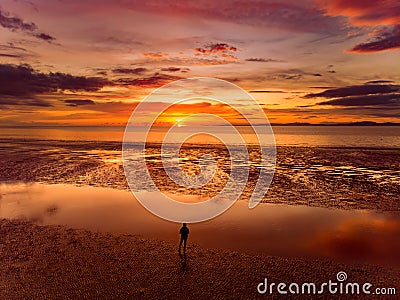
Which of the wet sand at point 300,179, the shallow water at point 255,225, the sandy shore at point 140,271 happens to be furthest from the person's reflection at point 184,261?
the wet sand at point 300,179

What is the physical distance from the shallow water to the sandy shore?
52.8 inches

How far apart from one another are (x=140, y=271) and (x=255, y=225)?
31.6 feet

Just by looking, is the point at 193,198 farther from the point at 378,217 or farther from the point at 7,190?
the point at 7,190

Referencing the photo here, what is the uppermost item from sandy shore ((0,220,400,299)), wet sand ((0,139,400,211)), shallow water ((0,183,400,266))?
wet sand ((0,139,400,211))

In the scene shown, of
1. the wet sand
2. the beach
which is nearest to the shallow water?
the beach

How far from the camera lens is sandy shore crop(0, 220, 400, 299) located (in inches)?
539

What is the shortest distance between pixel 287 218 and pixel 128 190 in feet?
56.8

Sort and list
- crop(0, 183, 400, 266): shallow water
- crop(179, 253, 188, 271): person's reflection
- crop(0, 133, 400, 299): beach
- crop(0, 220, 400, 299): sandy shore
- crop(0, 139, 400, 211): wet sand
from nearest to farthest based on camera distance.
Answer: crop(0, 220, 400, 299): sandy shore, crop(0, 133, 400, 299): beach, crop(179, 253, 188, 271): person's reflection, crop(0, 183, 400, 266): shallow water, crop(0, 139, 400, 211): wet sand

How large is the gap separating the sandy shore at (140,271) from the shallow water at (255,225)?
4.40 ft

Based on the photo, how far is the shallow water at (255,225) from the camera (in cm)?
1809

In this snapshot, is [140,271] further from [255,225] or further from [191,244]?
[255,225]

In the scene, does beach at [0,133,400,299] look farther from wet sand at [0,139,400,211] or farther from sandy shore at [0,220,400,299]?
wet sand at [0,139,400,211]

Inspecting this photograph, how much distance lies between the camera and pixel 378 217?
938 inches

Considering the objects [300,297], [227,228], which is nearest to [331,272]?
[300,297]
